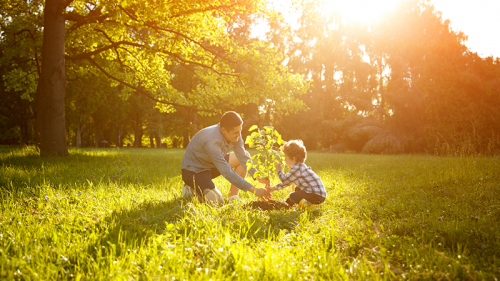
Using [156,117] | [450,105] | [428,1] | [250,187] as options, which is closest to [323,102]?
[428,1]

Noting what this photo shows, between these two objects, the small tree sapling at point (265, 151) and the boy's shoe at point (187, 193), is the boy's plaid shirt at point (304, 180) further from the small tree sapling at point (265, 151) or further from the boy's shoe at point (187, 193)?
the boy's shoe at point (187, 193)

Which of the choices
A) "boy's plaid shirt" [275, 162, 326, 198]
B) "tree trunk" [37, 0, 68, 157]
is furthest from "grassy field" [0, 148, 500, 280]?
"tree trunk" [37, 0, 68, 157]

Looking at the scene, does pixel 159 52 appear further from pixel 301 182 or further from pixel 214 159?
pixel 301 182

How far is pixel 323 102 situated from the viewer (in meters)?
33.1

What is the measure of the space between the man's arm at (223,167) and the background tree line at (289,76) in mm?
5354

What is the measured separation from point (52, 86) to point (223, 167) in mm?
8714

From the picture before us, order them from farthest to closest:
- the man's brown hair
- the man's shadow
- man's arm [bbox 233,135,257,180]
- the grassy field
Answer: man's arm [bbox 233,135,257,180], the man's brown hair, the man's shadow, the grassy field

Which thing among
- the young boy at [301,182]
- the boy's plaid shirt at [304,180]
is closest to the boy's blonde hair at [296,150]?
the young boy at [301,182]

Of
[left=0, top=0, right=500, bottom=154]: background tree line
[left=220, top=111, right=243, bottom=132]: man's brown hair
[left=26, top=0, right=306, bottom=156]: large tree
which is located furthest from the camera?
[left=0, top=0, right=500, bottom=154]: background tree line

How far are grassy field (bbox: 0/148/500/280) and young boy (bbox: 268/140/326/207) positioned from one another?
0.95ft

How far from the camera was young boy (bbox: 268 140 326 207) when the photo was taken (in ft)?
15.7

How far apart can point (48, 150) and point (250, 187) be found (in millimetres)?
8950

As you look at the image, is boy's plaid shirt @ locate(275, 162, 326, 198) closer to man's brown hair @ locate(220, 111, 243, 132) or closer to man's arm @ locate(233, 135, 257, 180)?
man's arm @ locate(233, 135, 257, 180)

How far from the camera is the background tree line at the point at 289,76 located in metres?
11.6
